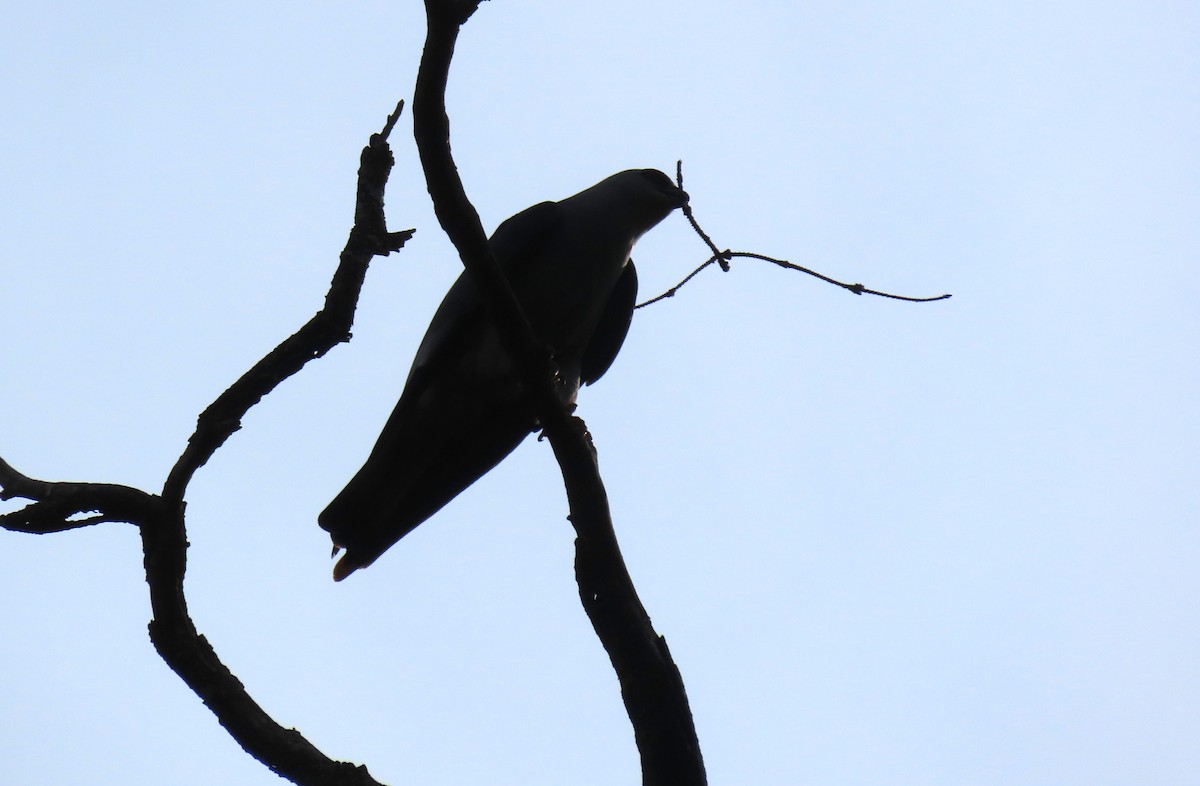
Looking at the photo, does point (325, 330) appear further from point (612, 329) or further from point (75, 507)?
point (612, 329)

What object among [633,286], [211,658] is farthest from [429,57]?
[633,286]

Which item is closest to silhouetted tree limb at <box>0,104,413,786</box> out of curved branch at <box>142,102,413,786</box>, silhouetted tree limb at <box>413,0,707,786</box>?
curved branch at <box>142,102,413,786</box>

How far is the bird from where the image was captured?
4.76 metres

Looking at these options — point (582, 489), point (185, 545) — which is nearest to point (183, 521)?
point (185, 545)

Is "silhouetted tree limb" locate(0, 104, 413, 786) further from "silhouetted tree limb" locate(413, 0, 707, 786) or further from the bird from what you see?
the bird

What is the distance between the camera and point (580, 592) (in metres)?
2.81

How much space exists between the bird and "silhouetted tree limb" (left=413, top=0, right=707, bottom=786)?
1.50 m

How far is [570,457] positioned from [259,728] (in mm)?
1112

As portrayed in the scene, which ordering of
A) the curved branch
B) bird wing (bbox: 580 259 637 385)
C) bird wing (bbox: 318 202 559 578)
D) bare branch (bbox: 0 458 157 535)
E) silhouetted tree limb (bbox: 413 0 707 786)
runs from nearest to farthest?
silhouetted tree limb (bbox: 413 0 707 786) < the curved branch < bare branch (bbox: 0 458 157 535) < bird wing (bbox: 318 202 559 578) < bird wing (bbox: 580 259 637 385)

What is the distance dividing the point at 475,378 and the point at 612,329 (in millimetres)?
1277

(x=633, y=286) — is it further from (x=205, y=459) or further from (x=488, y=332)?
(x=205, y=459)

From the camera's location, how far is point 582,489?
9.71ft

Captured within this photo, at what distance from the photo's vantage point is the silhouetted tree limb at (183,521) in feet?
9.05

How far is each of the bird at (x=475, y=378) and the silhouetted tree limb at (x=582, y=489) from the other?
1.50 metres
